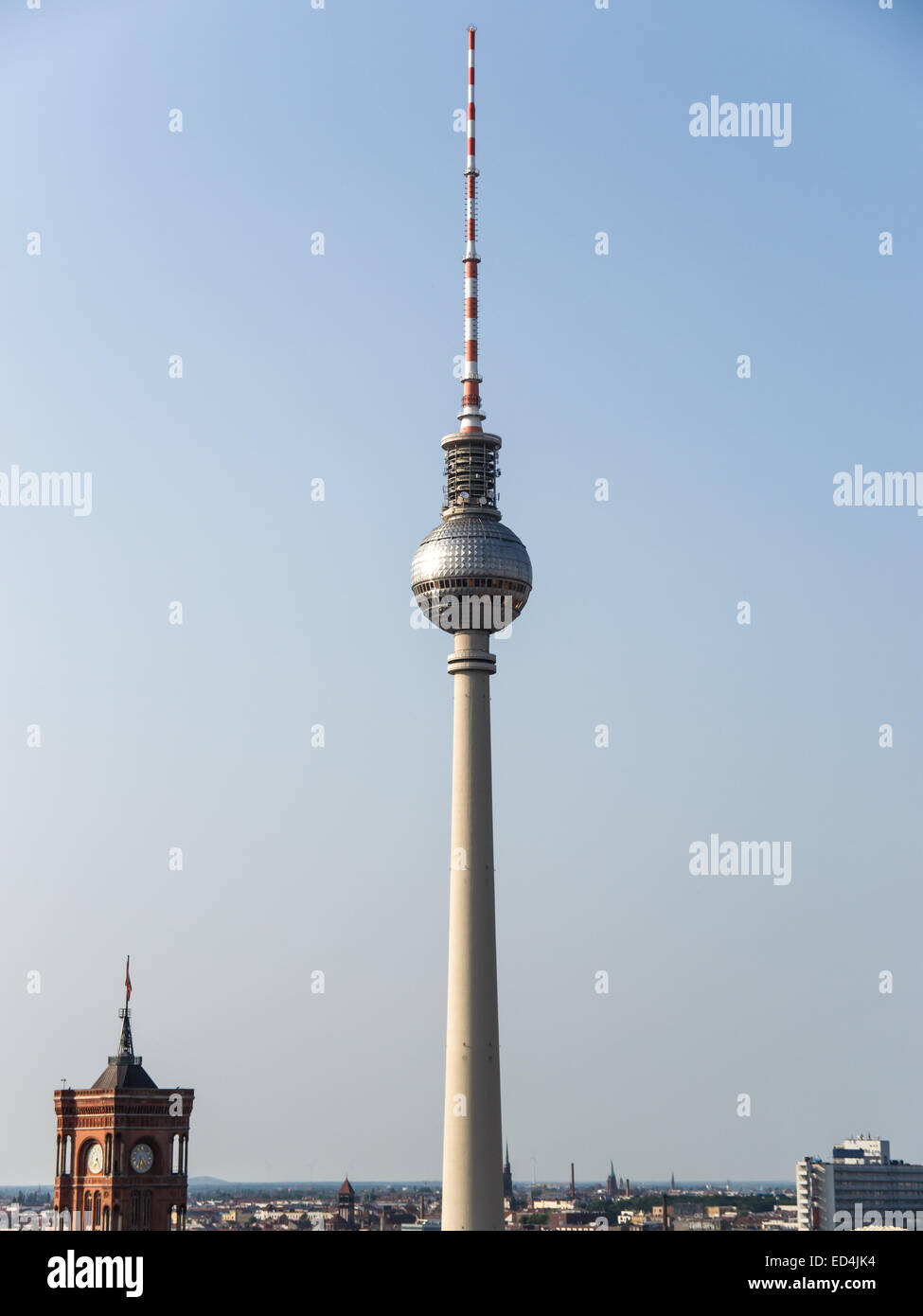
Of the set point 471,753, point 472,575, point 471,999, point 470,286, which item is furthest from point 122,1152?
point 470,286

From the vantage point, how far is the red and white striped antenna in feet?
636

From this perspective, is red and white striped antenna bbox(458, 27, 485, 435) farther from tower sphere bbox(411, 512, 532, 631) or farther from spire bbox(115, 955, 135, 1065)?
spire bbox(115, 955, 135, 1065)

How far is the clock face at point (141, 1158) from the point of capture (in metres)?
168

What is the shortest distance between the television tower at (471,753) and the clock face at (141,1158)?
28198mm

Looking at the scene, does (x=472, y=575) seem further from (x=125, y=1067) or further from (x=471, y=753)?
(x=125, y=1067)

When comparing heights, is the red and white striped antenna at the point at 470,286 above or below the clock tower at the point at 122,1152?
above

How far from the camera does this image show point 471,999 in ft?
597

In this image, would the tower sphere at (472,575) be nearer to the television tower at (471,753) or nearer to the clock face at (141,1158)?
the television tower at (471,753)

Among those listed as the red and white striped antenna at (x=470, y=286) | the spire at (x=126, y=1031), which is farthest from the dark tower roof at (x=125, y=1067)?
the red and white striped antenna at (x=470, y=286)

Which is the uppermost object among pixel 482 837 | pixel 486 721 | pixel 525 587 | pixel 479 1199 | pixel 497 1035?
pixel 525 587
